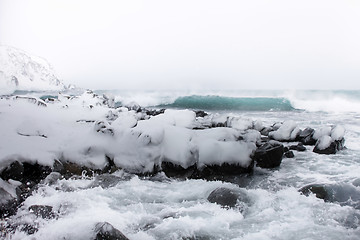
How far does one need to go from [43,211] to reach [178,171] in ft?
10.4

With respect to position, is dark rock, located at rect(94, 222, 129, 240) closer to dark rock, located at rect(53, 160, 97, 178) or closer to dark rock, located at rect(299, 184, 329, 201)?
dark rock, located at rect(53, 160, 97, 178)

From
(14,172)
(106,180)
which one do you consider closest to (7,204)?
(14,172)

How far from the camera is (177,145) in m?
7.15

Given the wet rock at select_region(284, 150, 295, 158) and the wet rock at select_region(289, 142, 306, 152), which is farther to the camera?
the wet rock at select_region(289, 142, 306, 152)

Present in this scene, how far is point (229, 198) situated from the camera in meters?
5.31

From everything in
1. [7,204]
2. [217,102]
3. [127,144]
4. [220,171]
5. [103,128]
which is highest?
[103,128]

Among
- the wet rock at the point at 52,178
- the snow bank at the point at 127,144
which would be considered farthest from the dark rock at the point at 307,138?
the wet rock at the point at 52,178

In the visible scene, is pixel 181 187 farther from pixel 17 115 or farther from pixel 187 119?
pixel 17 115

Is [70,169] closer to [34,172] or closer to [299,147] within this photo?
[34,172]

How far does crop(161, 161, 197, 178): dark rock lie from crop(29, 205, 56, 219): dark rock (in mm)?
2890

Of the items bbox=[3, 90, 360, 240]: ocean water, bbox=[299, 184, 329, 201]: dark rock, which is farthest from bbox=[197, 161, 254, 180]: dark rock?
bbox=[299, 184, 329, 201]: dark rock

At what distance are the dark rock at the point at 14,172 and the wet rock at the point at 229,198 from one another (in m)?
3.72

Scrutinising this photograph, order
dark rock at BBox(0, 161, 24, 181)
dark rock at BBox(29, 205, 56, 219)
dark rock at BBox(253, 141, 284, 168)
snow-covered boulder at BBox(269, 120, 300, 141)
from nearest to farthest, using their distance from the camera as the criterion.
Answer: dark rock at BBox(29, 205, 56, 219) → dark rock at BBox(0, 161, 24, 181) → dark rock at BBox(253, 141, 284, 168) → snow-covered boulder at BBox(269, 120, 300, 141)

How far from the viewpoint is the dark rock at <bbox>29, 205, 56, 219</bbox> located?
4480mm
